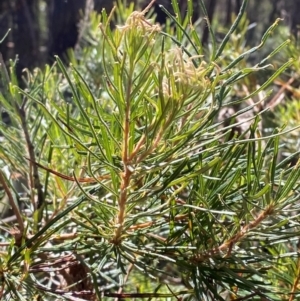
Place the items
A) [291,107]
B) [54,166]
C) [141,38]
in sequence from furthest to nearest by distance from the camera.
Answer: [291,107], [54,166], [141,38]

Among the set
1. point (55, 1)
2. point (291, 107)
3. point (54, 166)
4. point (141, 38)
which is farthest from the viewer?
point (55, 1)

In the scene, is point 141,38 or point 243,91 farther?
point 243,91

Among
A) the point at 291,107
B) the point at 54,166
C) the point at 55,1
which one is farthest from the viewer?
the point at 55,1

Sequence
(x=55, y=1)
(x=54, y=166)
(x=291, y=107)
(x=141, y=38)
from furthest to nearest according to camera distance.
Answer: (x=55, y=1) < (x=291, y=107) < (x=54, y=166) < (x=141, y=38)

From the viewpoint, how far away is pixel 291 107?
630 millimetres

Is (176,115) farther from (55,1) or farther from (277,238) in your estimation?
(55,1)

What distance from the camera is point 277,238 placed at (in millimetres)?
314

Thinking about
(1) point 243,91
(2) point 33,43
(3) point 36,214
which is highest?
(3) point 36,214

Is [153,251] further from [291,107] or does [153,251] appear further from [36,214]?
[291,107]

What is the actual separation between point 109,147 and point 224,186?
0.24 feet

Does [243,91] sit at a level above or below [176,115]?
below

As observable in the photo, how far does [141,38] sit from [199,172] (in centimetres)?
7

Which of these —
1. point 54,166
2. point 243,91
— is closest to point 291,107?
point 243,91

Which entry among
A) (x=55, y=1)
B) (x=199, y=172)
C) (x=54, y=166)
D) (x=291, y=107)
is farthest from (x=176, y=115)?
(x=55, y=1)
